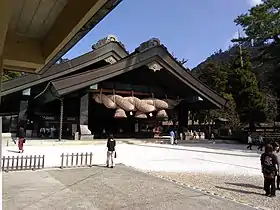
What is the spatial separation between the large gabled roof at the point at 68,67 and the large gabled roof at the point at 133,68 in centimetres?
235

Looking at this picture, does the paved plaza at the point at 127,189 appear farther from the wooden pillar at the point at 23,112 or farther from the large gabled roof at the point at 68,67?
the wooden pillar at the point at 23,112

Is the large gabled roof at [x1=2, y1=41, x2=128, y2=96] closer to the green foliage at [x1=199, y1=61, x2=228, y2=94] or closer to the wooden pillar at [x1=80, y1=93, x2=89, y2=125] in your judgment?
the wooden pillar at [x1=80, y1=93, x2=89, y2=125]

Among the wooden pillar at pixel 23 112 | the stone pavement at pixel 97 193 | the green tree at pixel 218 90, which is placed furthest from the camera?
the green tree at pixel 218 90

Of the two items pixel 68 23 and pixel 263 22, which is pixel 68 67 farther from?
pixel 68 23

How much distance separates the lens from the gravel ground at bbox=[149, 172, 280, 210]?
27.2 feet

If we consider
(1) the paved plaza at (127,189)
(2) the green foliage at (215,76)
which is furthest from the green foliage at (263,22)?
(1) the paved plaza at (127,189)

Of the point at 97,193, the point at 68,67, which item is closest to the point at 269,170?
the point at 97,193

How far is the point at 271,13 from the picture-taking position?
37.8 metres

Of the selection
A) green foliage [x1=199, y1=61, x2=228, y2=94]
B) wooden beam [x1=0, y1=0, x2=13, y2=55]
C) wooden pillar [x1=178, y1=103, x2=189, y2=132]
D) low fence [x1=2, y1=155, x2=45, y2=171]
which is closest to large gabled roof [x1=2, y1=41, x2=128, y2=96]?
wooden pillar [x1=178, y1=103, x2=189, y2=132]

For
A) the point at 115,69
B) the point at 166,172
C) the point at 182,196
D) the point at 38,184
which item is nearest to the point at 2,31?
the point at 182,196

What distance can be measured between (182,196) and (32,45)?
5.62m

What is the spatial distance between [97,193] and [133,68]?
22244mm

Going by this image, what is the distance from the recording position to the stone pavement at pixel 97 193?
7.28 m

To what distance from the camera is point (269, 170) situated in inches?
349
